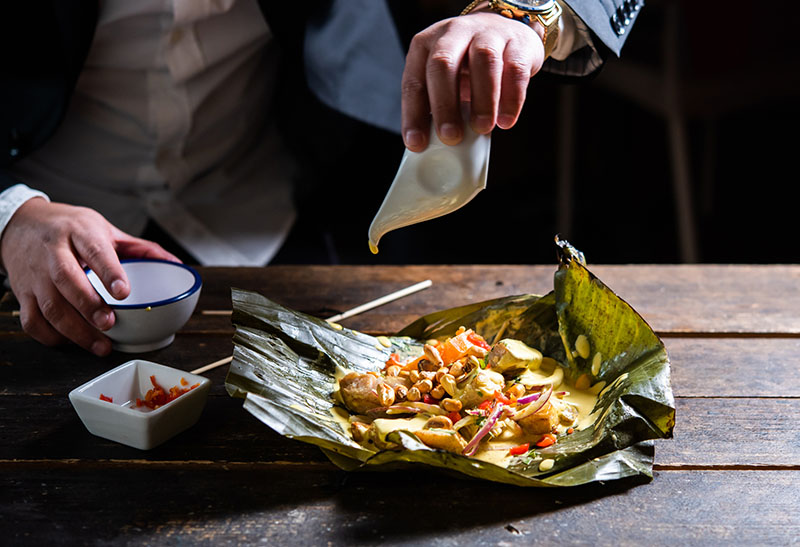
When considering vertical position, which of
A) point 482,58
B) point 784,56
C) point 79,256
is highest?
point 482,58

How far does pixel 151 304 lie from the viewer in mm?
1284

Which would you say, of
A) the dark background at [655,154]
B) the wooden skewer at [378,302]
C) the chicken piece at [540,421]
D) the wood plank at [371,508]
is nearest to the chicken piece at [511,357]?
the chicken piece at [540,421]

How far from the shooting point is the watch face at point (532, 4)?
136 centimetres

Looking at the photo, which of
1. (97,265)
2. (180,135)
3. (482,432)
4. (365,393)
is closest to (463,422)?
(482,432)

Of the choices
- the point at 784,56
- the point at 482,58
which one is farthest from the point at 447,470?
the point at 784,56

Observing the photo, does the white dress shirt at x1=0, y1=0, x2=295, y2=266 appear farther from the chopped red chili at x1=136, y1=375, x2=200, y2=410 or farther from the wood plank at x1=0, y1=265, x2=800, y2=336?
the chopped red chili at x1=136, y1=375, x2=200, y2=410

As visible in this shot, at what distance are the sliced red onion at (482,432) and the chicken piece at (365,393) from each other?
133 mm

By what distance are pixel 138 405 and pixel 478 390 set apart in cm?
49

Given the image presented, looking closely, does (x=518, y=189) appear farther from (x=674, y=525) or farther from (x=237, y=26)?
(x=674, y=525)

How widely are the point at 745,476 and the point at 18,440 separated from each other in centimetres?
96

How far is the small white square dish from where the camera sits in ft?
3.44

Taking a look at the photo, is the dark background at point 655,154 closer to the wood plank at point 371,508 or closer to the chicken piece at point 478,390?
the chicken piece at point 478,390

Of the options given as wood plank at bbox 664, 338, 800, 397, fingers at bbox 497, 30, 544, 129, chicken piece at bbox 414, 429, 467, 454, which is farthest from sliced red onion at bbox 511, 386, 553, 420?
fingers at bbox 497, 30, 544, 129

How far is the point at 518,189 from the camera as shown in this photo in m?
4.38
